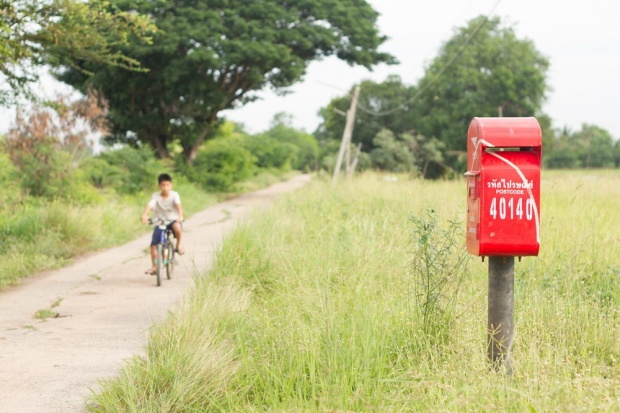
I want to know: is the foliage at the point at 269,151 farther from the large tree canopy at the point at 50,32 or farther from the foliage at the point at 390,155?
the large tree canopy at the point at 50,32

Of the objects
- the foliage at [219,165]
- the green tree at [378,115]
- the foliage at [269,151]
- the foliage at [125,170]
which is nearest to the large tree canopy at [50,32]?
the foliage at [125,170]

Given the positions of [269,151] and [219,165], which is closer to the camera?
[219,165]

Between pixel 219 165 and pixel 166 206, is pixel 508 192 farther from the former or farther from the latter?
pixel 219 165

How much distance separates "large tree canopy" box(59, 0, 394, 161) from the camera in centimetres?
2975

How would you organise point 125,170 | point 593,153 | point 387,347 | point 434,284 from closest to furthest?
1. point 387,347
2. point 434,284
3. point 125,170
4. point 593,153

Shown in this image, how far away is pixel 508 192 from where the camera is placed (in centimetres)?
451

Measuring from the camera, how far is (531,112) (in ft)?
206

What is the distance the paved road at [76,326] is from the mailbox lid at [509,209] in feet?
10.2

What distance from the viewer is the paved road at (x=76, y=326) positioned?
596 cm

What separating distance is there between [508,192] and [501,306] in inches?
27.9

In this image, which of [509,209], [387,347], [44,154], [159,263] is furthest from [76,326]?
[44,154]

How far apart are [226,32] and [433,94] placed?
37.7 meters

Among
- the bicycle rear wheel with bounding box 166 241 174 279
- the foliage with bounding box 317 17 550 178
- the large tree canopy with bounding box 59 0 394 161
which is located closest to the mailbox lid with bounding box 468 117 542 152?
the bicycle rear wheel with bounding box 166 241 174 279

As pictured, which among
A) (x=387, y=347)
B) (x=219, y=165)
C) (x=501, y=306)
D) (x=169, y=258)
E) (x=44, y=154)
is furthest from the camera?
(x=219, y=165)
